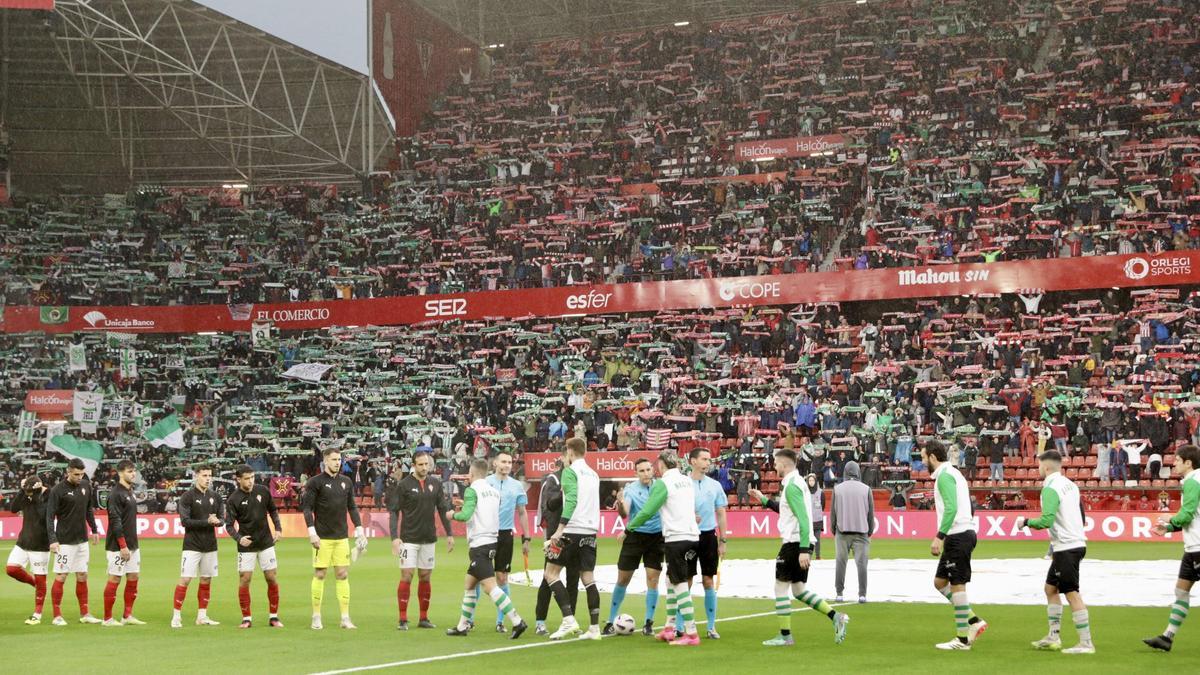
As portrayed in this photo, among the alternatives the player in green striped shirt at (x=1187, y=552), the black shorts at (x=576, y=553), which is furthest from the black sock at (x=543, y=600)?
the player in green striped shirt at (x=1187, y=552)

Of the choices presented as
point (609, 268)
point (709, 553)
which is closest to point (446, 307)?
point (609, 268)

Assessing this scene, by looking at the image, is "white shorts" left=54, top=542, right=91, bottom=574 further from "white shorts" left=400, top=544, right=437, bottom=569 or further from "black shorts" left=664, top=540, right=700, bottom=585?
"black shorts" left=664, top=540, right=700, bottom=585

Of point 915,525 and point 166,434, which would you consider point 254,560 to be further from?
point 166,434

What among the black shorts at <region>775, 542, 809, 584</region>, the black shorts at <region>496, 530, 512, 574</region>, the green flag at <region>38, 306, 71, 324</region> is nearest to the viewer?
the black shorts at <region>775, 542, 809, 584</region>

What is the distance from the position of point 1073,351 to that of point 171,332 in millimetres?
31869

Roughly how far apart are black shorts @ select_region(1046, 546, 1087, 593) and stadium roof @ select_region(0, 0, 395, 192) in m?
39.0

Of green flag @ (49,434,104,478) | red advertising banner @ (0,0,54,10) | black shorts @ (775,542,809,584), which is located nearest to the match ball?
black shorts @ (775,542,809,584)

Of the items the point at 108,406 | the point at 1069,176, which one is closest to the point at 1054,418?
the point at 1069,176

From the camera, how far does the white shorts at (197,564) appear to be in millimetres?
17234

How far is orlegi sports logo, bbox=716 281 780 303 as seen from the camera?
145ft

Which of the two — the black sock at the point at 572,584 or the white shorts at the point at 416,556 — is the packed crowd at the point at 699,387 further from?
the black sock at the point at 572,584

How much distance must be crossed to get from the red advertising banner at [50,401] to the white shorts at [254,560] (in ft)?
108

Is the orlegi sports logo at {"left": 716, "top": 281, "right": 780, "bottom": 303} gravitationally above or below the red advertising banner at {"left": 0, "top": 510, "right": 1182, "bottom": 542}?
above

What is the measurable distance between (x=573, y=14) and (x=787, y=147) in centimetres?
1480
